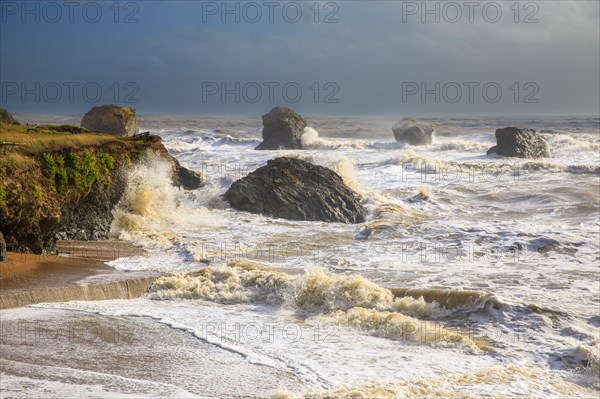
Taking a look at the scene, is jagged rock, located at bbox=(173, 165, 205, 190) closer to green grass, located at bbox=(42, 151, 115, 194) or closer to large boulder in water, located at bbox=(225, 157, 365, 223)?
large boulder in water, located at bbox=(225, 157, 365, 223)

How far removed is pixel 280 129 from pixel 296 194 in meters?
24.9

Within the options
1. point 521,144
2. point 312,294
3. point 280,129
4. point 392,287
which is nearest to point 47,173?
point 312,294

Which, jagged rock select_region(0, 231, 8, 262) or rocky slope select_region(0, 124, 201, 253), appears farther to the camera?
rocky slope select_region(0, 124, 201, 253)

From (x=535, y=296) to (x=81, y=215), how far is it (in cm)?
847

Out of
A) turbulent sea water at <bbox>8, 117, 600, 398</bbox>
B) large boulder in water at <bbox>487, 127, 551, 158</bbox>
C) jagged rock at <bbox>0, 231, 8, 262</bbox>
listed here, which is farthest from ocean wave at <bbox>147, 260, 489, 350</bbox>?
large boulder in water at <bbox>487, 127, 551, 158</bbox>

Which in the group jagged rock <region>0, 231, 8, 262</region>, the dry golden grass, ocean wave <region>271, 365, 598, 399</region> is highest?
the dry golden grass

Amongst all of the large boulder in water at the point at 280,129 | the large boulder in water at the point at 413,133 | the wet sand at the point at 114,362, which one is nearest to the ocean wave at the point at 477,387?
the wet sand at the point at 114,362

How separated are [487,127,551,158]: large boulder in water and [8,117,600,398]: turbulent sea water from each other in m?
11.1

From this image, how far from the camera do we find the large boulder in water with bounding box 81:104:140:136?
33750mm

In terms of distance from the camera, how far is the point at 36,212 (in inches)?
484

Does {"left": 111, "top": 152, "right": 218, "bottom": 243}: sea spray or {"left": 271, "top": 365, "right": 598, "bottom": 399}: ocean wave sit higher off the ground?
{"left": 111, "top": 152, "right": 218, "bottom": 243}: sea spray

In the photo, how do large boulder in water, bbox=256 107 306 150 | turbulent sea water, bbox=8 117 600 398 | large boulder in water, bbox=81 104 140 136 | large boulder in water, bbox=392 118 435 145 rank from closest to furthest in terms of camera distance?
turbulent sea water, bbox=8 117 600 398, large boulder in water, bbox=81 104 140 136, large boulder in water, bbox=256 107 306 150, large boulder in water, bbox=392 118 435 145

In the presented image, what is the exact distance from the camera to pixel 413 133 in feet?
155

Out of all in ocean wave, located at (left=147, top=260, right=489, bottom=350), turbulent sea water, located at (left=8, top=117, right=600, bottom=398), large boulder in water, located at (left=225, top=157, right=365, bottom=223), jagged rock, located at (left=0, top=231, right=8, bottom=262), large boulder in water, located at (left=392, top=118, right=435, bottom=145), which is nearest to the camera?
turbulent sea water, located at (left=8, top=117, right=600, bottom=398)
